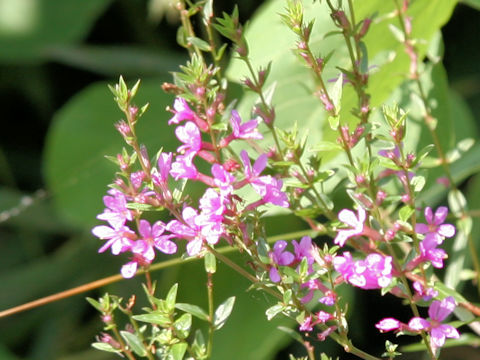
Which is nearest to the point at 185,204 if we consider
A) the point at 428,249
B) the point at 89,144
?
the point at 428,249

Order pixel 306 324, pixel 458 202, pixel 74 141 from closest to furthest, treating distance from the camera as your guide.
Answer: pixel 306 324, pixel 458 202, pixel 74 141

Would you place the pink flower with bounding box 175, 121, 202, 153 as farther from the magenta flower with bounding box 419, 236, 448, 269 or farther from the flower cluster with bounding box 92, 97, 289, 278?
the magenta flower with bounding box 419, 236, 448, 269

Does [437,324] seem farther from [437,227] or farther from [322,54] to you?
[322,54]

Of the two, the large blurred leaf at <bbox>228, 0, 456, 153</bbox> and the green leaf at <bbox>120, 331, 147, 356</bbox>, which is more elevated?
the large blurred leaf at <bbox>228, 0, 456, 153</bbox>

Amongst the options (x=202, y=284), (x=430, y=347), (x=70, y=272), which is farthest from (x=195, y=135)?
(x=70, y=272)

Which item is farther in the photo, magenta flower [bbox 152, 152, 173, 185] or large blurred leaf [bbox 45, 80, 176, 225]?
large blurred leaf [bbox 45, 80, 176, 225]

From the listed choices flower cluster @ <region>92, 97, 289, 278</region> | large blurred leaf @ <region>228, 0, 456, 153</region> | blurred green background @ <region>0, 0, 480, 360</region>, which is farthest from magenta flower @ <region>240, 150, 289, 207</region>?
blurred green background @ <region>0, 0, 480, 360</region>

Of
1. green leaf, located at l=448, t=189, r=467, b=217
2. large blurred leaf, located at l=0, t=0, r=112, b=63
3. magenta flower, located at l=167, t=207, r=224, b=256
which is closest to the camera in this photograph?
magenta flower, located at l=167, t=207, r=224, b=256
